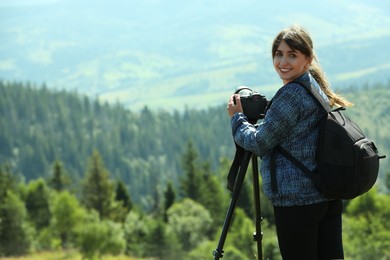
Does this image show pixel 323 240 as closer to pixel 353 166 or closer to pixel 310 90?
pixel 353 166

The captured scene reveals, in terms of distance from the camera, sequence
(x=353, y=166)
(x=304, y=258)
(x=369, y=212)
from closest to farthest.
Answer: (x=353, y=166), (x=304, y=258), (x=369, y=212)

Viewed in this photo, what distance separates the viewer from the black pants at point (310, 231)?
4059mm

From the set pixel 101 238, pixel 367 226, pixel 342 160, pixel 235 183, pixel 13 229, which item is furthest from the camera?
pixel 367 226

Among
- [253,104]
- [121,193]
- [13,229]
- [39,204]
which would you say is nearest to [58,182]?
[39,204]

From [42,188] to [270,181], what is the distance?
88669mm

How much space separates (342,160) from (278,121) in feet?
1.41

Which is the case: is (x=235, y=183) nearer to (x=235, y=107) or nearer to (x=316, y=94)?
(x=235, y=107)

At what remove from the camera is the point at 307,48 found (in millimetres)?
4230

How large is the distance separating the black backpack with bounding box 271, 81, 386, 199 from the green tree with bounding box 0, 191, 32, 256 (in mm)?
60337

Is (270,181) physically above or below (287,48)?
below

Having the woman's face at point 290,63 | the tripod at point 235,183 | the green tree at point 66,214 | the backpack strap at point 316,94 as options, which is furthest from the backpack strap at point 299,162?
the green tree at point 66,214

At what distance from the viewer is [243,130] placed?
168 inches

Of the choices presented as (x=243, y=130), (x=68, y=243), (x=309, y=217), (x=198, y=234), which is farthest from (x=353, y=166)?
(x=68, y=243)

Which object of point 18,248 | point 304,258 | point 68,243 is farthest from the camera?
point 68,243
